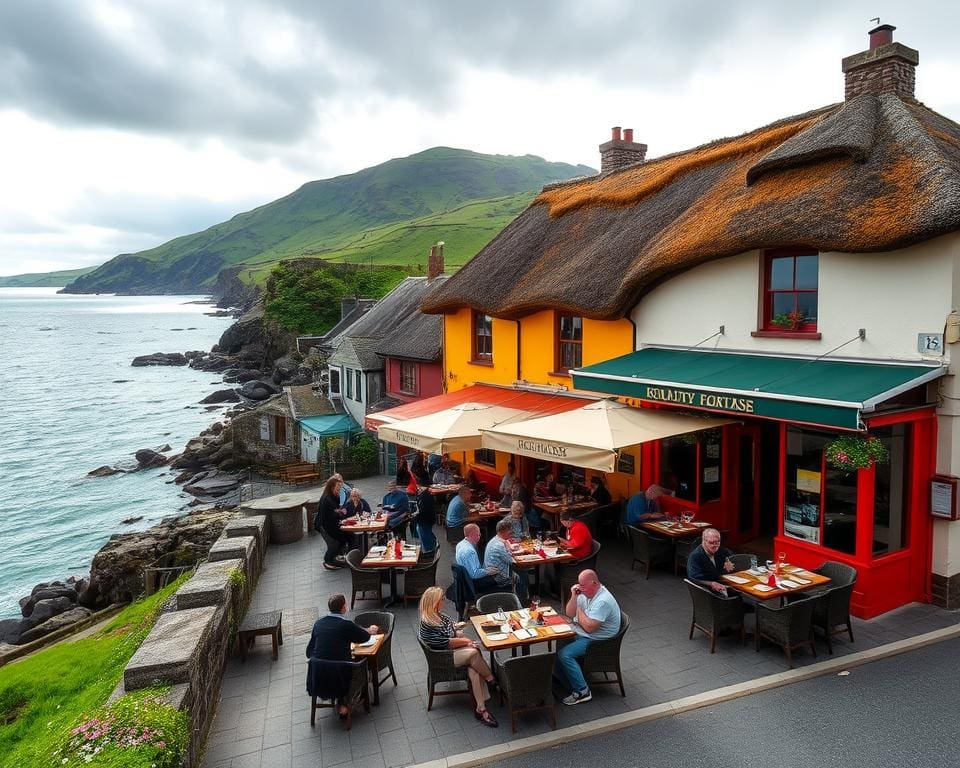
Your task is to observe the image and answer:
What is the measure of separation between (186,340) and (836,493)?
127894 millimetres

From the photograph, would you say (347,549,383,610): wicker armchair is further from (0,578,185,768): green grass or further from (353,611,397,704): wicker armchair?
(0,578,185,768): green grass

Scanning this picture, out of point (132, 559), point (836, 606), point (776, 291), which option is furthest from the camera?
point (132, 559)

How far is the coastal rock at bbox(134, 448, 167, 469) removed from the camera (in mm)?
40500

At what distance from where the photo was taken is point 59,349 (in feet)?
385

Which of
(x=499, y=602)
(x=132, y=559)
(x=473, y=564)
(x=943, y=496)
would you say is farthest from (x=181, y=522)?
(x=943, y=496)

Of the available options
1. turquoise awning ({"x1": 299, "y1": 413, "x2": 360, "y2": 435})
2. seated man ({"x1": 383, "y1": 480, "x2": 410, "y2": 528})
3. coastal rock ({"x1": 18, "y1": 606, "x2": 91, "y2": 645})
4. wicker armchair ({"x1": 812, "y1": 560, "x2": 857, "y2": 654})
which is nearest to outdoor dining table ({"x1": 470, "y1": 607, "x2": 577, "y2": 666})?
wicker armchair ({"x1": 812, "y1": 560, "x2": 857, "y2": 654})

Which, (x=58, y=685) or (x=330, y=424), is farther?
(x=330, y=424)

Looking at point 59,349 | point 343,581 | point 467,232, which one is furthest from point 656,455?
point 59,349

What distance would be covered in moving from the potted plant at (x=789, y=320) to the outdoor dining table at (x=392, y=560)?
7.36 meters

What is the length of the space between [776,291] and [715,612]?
5.76 m

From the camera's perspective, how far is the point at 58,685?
37.3ft

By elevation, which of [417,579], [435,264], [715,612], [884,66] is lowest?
[417,579]

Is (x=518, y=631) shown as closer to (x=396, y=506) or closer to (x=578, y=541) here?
(x=578, y=541)

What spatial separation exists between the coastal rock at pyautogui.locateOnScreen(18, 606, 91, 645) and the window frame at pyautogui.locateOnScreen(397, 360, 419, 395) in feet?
42.0
